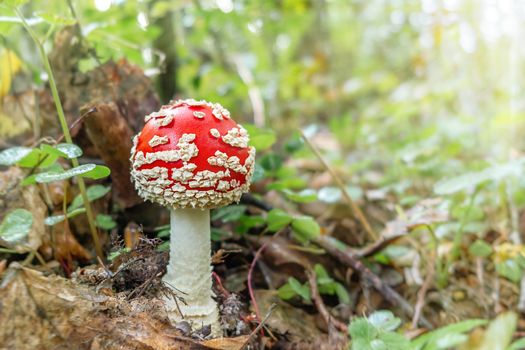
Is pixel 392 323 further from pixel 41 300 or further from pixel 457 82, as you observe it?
pixel 457 82

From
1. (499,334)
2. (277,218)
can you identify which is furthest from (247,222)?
(499,334)

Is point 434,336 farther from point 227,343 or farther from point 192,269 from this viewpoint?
point 192,269

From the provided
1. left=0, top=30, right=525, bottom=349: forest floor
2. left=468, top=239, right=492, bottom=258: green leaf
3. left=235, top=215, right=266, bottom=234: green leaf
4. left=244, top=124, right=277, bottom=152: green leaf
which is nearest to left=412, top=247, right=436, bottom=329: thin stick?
left=0, top=30, right=525, bottom=349: forest floor

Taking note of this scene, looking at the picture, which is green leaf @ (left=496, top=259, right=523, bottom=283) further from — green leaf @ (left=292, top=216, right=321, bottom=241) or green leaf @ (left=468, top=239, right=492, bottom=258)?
green leaf @ (left=292, top=216, right=321, bottom=241)

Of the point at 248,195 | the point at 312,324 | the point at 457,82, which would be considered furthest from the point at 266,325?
the point at 457,82

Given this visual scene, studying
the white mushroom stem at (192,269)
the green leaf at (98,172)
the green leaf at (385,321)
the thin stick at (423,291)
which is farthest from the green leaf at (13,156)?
the thin stick at (423,291)

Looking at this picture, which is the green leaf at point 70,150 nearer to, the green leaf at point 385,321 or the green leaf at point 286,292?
the green leaf at point 286,292
